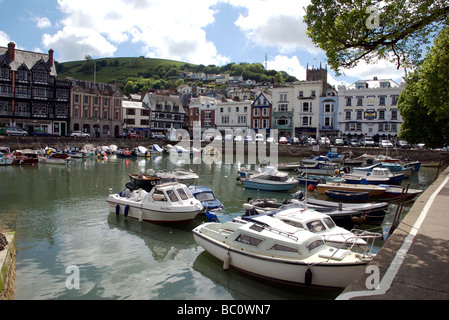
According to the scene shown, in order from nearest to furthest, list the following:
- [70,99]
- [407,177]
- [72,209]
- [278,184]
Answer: [72,209] → [278,184] → [407,177] → [70,99]

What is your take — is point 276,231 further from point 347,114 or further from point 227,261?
point 347,114

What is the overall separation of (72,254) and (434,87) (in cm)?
2160

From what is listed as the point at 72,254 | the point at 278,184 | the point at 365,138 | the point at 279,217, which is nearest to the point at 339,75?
the point at 279,217

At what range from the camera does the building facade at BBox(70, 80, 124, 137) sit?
8088cm

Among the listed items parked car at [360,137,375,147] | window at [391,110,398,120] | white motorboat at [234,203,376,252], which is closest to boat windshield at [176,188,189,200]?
white motorboat at [234,203,376,252]

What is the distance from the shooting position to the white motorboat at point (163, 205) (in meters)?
19.7

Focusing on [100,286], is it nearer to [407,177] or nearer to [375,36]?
[375,36]

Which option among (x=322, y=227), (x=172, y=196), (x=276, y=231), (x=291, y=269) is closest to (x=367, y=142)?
(x=172, y=196)

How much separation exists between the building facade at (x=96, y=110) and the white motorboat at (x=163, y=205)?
6591 centimetres

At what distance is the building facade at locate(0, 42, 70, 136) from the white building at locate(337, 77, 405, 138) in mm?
61398

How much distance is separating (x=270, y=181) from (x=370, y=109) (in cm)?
4820

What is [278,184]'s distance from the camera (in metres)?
33.0

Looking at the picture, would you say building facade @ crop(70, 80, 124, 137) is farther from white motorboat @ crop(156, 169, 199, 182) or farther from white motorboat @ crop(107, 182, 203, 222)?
white motorboat @ crop(107, 182, 203, 222)

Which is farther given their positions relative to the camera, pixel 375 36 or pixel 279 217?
pixel 279 217
